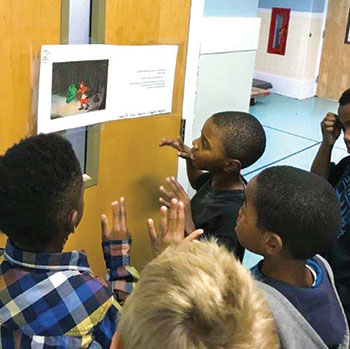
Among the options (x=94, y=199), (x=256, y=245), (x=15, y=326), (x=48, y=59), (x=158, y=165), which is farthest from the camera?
(x=158, y=165)

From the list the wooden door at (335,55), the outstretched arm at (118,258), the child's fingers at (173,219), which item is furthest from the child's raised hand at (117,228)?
the wooden door at (335,55)

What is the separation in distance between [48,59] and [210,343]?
993 mm

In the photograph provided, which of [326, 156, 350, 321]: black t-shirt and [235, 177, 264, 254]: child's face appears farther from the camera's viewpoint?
[326, 156, 350, 321]: black t-shirt

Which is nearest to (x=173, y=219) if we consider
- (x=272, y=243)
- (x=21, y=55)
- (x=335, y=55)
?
(x=272, y=243)

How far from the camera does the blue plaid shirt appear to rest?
0.93m

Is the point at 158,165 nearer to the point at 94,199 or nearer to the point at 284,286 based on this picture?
the point at 94,199

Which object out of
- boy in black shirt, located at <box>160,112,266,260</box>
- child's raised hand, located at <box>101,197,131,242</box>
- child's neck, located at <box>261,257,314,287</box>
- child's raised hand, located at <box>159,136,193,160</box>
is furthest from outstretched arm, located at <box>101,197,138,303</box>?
child's raised hand, located at <box>159,136,193,160</box>

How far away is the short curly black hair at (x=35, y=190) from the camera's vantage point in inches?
37.9

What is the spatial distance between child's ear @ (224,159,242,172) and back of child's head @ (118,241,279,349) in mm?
879

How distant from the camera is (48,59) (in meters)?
1.35

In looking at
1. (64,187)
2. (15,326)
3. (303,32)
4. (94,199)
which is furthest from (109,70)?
(303,32)

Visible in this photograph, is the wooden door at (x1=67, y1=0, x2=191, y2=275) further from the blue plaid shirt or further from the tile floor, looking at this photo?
the tile floor

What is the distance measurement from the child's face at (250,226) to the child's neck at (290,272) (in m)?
0.06

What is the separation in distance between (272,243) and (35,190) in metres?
0.55
